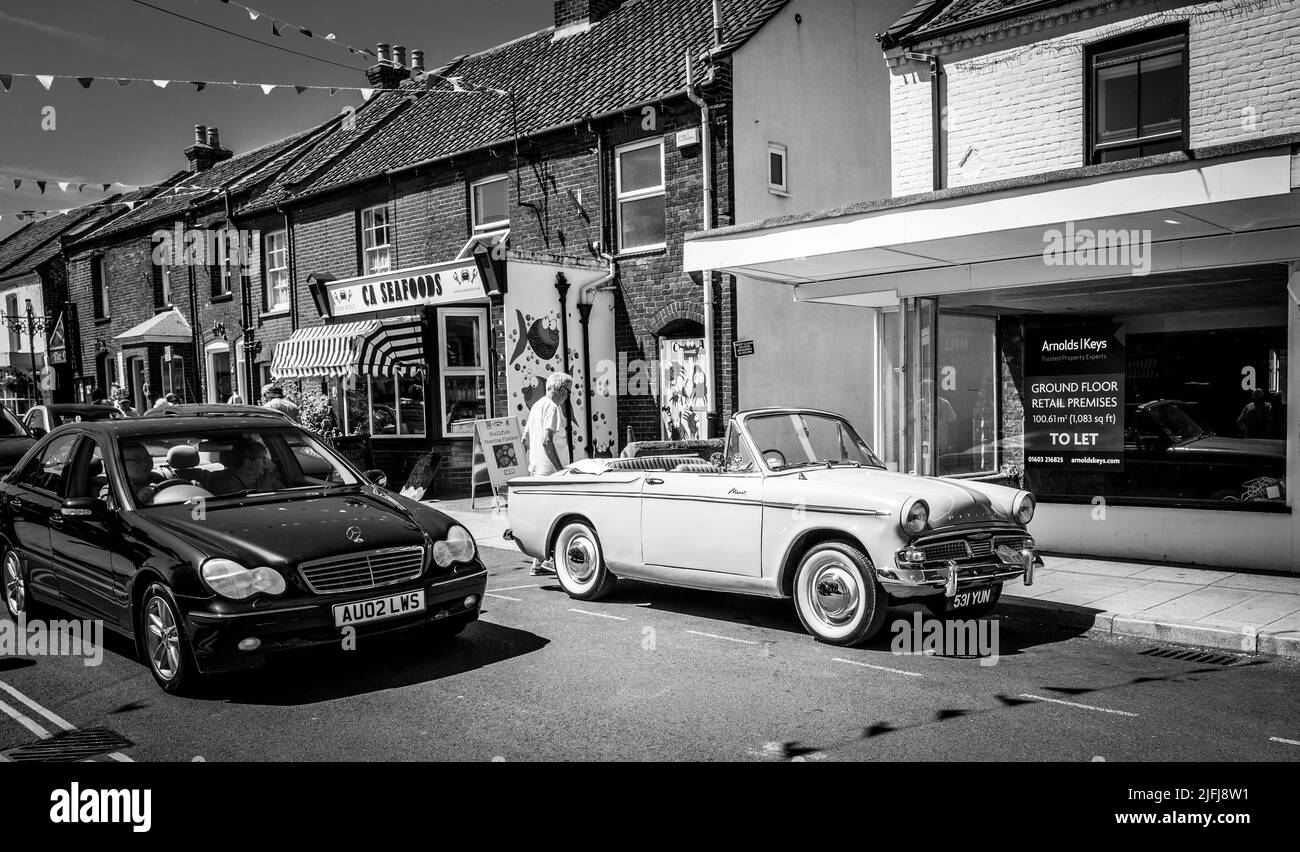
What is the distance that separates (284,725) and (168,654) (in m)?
1.06

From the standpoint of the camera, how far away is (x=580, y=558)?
8109 mm

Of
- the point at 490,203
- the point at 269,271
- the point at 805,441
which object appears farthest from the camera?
the point at 269,271

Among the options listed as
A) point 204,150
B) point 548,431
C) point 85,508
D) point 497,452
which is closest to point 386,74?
point 204,150

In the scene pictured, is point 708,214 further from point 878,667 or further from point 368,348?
point 878,667

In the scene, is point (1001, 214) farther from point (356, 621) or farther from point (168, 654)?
point (168, 654)

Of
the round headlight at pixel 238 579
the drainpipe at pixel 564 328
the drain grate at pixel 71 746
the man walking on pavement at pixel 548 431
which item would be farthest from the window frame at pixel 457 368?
the drain grate at pixel 71 746

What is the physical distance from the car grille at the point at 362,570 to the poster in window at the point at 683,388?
8.38 metres

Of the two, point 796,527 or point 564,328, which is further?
point 564,328

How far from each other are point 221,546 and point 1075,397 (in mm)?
8624

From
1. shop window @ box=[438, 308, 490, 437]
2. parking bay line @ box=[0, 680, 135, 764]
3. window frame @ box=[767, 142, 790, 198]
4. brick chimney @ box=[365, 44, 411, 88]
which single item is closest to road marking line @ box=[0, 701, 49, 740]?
parking bay line @ box=[0, 680, 135, 764]

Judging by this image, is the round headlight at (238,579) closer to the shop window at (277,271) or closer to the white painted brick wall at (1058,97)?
the white painted brick wall at (1058,97)

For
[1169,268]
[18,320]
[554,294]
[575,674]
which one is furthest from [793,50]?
[18,320]

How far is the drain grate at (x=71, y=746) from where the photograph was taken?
4387 millimetres

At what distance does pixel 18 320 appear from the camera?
3078cm
